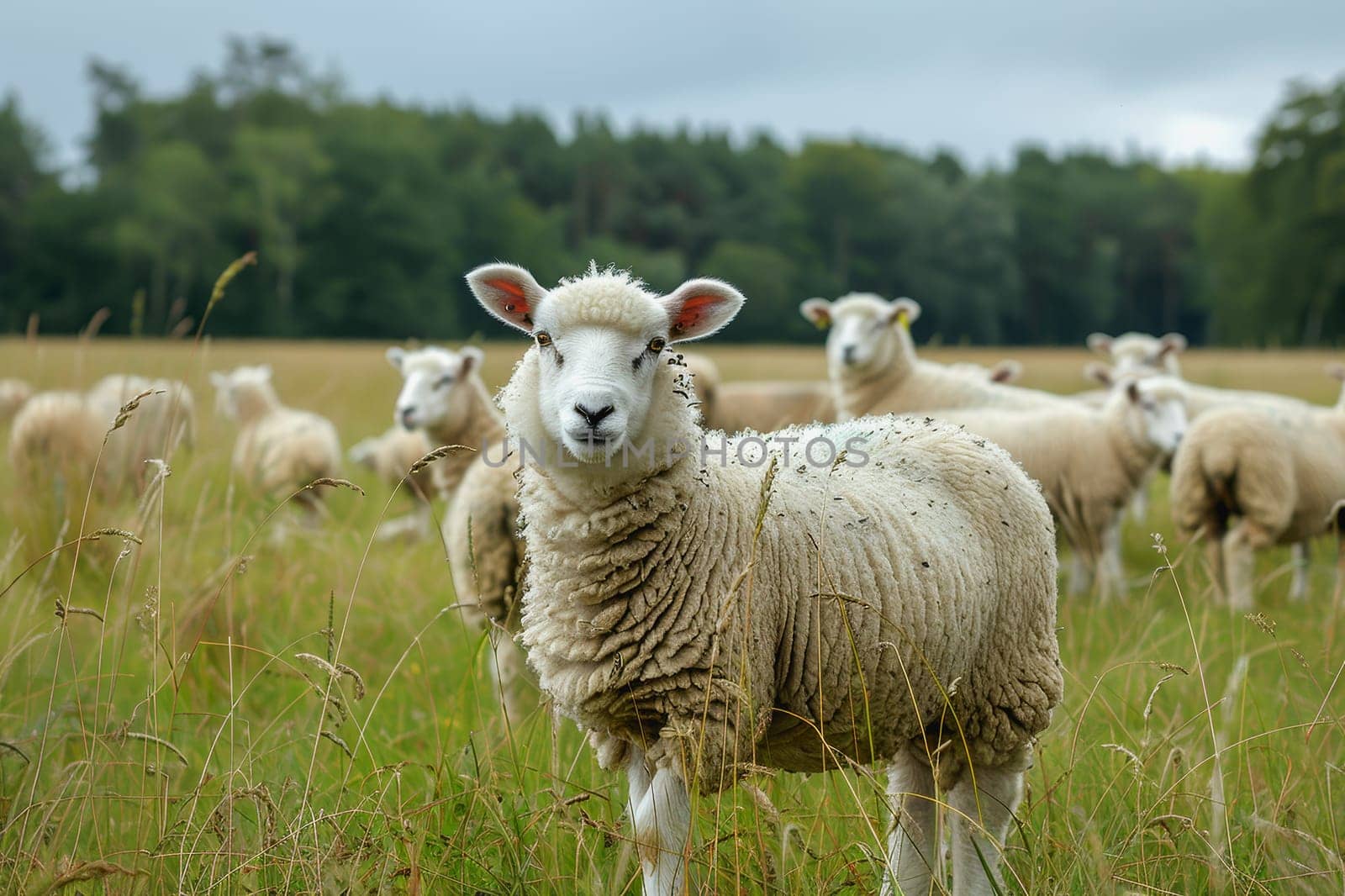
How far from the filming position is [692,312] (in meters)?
2.73

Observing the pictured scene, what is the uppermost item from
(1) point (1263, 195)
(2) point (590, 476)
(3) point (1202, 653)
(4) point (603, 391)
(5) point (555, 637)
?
(1) point (1263, 195)

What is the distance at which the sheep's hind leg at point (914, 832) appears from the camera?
276 centimetres

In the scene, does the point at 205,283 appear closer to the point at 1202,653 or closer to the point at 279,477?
the point at 279,477

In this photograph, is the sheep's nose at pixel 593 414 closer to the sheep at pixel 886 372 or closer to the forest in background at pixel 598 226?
the sheep at pixel 886 372

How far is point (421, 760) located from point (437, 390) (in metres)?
2.45

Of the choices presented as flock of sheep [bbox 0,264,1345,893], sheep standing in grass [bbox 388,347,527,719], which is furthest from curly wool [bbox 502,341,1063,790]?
sheep standing in grass [bbox 388,347,527,719]

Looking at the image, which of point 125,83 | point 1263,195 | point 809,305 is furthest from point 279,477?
point 125,83

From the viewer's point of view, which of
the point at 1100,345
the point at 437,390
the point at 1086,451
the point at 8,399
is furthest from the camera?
the point at 8,399

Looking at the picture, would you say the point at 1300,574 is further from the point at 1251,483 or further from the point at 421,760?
the point at 421,760

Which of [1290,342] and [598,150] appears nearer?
[1290,342]

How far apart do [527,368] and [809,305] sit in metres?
6.90

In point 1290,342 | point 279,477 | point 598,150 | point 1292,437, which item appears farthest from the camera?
point 598,150

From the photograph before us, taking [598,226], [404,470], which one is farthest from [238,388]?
[598,226]

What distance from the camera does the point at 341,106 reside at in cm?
5853
